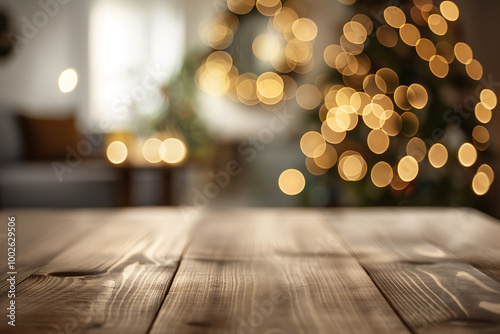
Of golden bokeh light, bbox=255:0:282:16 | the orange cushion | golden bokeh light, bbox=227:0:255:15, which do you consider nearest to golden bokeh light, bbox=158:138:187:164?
the orange cushion

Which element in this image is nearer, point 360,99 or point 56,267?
point 56,267

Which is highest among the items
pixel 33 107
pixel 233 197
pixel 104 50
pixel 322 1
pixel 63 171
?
pixel 322 1

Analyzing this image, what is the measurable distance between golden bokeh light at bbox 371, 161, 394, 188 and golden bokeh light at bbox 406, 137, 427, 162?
4.6 inches

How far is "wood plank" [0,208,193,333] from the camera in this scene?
39 centimetres

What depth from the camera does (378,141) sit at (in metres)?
2.30

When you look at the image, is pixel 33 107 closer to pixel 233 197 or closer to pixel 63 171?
pixel 63 171

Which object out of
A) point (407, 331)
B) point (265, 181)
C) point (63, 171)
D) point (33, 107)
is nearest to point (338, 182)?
point (265, 181)

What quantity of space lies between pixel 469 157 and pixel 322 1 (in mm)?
2078

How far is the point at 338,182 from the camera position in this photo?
2518 mm

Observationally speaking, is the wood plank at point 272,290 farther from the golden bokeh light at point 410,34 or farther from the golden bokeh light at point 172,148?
the golden bokeh light at point 172,148

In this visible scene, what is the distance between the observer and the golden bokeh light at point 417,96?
226 cm

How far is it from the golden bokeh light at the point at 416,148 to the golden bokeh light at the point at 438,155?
37 millimetres

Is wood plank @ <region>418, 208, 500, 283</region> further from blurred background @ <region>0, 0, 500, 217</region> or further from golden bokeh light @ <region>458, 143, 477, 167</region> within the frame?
blurred background @ <region>0, 0, 500, 217</region>

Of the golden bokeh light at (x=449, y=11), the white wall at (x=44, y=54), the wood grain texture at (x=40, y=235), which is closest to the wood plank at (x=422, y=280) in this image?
the wood grain texture at (x=40, y=235)
